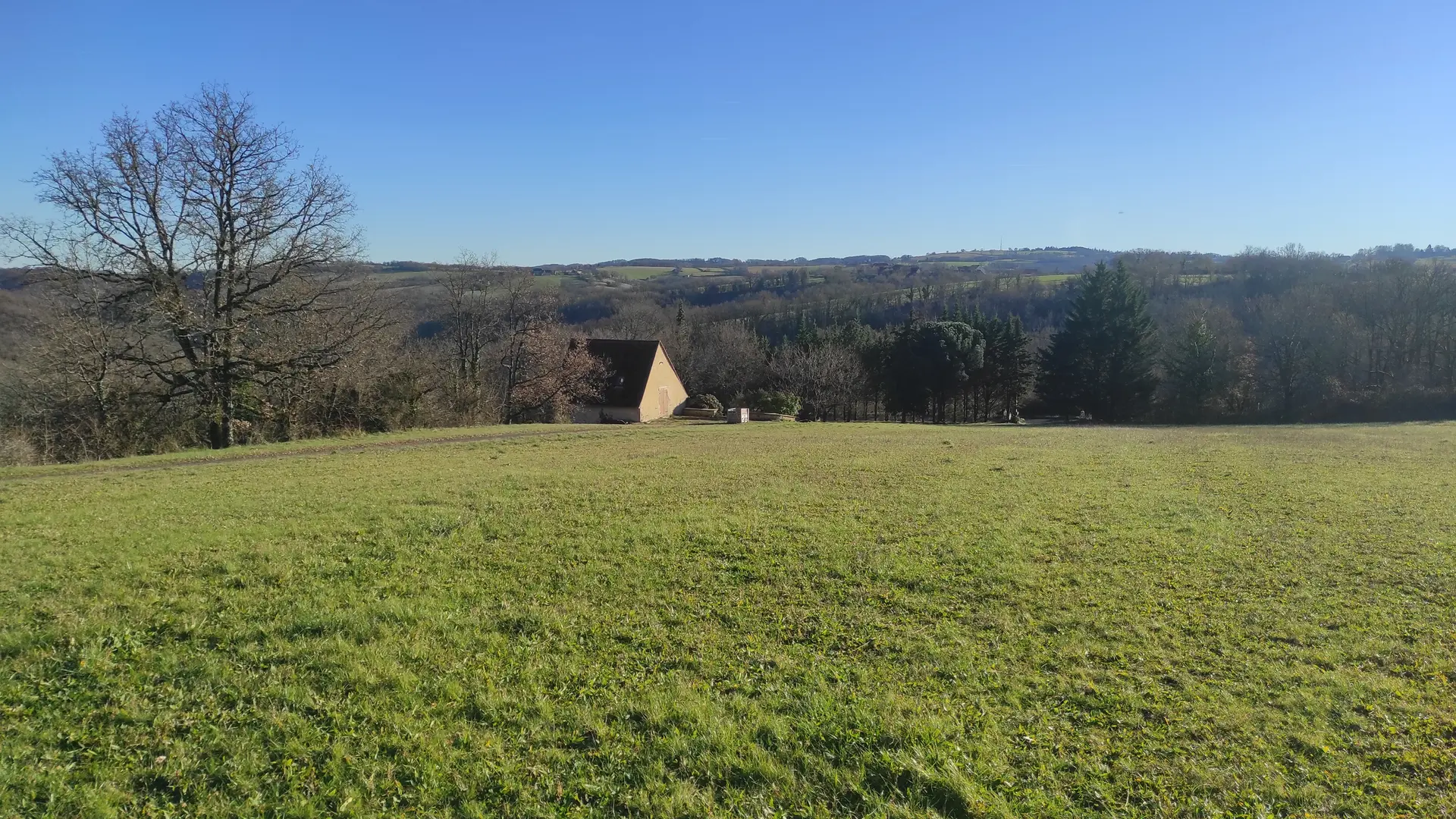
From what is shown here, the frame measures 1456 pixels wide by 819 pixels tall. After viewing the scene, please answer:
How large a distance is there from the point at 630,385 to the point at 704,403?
6.86 meters

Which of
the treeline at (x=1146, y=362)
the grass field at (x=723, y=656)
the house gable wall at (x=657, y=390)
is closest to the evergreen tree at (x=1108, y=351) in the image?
the treeline at (x=1146, y=362)

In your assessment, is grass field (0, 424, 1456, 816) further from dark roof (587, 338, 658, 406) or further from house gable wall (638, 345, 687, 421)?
dark roof (587, 338, 658, 406)

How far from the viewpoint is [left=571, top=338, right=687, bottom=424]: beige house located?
44844 millimetres

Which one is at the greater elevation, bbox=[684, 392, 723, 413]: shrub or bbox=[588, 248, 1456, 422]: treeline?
bbox=[588, 248, 1456, 422]: treeline

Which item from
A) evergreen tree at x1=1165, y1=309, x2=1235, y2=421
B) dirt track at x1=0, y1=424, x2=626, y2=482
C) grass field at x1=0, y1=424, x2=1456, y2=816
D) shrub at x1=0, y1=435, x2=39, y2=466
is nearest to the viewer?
grass field at x1=0, y1=424, x2=1456, y2=816

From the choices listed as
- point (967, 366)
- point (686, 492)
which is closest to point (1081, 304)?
point (967, 366)

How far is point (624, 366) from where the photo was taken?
46.5 metres

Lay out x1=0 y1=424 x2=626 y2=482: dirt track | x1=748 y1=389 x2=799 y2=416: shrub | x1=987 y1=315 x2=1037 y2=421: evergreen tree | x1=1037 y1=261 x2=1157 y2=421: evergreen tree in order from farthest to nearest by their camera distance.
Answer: x1=987 y1=315 x2=1037 y2=421: evergreen tree, x1=1037 y1=261 x2=1157 y2=421: evergreen tree, x1=748 y1=389 x2=799 y2=416: shrub, x1=0 y1=424 x2=626 y2=482: dirt track

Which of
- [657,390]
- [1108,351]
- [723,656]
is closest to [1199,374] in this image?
[1108,351]

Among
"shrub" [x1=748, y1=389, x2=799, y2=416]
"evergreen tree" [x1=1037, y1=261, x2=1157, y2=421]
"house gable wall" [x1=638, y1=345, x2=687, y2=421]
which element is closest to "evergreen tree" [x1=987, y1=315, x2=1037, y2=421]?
"evergreen tree" [x1=1037, y1=261, x2=1157, y2=421]

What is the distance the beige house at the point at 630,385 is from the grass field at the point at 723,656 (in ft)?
106

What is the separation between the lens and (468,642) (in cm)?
629

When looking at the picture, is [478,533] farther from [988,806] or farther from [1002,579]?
[988,806]

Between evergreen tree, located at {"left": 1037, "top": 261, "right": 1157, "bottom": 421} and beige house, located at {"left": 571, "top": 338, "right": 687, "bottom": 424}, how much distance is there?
88.8ft
